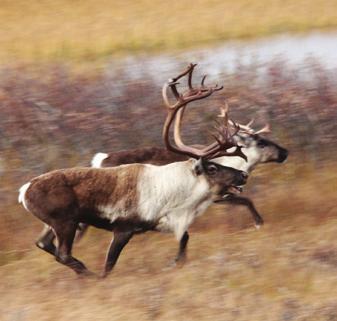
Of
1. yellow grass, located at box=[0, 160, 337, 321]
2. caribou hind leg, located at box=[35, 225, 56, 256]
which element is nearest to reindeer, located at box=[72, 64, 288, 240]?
yellow grass, located at box=[0, 160, 337, 321]

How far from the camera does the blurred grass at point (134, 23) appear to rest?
2425cm

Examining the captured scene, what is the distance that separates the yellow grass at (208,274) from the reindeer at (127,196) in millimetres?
397

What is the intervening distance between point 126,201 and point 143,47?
1312cm

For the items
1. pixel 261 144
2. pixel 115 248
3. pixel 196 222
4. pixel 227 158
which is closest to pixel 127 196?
pixel 115 248

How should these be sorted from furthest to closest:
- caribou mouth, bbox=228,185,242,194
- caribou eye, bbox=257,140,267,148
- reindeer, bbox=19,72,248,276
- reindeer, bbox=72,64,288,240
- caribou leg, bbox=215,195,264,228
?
caribou eye, bbox=257,140,267,148 < caribou leg, bbox=215,195,264,228 < reindeer, bbox=72,64,288,240 < caribou mouth, bbox=228,185,242,194 < reindeer, bbox=19,72,248,276

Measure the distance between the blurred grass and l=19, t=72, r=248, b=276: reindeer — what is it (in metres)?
11.2

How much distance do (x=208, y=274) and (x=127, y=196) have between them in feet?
3.44

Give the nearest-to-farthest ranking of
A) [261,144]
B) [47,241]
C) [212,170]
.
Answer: [47,241] < [212,170] < [261,144]

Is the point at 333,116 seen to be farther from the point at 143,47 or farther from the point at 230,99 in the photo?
the point at 143,47

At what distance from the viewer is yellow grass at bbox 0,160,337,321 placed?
1066 centimetres

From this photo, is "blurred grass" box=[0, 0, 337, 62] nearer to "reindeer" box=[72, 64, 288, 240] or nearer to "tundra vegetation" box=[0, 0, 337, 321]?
"tundra vegetation" box=[0, 0, 337, 321]

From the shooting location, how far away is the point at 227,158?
13133mm

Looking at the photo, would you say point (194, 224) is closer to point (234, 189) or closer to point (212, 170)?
point (234, 189)

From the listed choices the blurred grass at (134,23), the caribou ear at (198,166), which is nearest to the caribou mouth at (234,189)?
the caribou ear at (198,166)
